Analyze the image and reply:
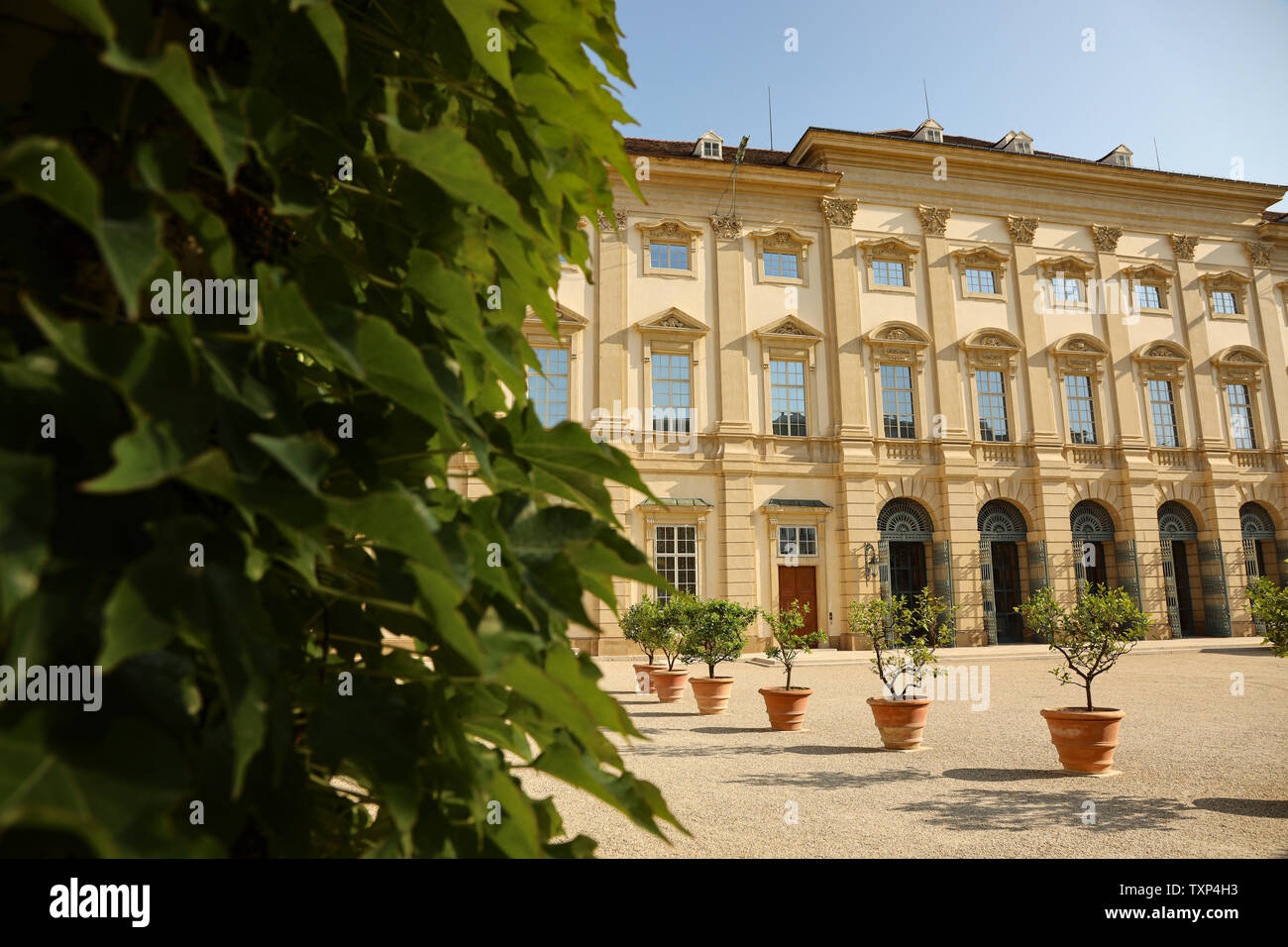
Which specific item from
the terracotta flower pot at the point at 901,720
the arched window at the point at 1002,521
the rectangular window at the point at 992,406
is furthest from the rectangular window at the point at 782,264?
the terracotta flower pot at the point at 901,720

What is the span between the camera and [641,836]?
303 inches

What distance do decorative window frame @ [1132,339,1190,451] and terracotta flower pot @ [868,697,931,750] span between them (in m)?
26.2

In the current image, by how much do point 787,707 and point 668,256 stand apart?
19.1 metres

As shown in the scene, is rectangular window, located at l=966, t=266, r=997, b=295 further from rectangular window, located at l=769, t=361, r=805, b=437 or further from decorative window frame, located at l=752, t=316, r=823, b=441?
rectangular window, located at l=769, t=361, r=805, b=437

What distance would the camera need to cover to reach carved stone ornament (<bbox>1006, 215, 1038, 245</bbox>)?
3053cm

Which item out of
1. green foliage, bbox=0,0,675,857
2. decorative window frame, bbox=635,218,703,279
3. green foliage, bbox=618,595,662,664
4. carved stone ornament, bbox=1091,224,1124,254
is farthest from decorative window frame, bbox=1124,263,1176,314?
green foliage, bbox=0,0,675,857

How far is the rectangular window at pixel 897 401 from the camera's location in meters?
28.7

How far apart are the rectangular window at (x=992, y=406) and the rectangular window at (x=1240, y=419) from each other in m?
11.4

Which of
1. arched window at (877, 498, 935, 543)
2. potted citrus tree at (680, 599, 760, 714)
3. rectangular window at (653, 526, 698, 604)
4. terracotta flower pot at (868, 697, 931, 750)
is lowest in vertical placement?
terracotta flower pot at (868, 697, 931, 750)

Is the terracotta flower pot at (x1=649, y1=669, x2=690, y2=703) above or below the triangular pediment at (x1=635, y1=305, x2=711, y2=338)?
below

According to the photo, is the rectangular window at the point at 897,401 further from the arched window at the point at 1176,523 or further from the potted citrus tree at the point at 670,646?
the potted citrus tree at the point at 670,646
